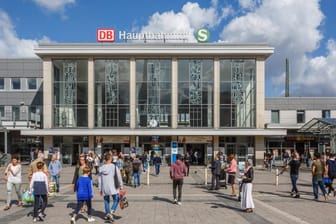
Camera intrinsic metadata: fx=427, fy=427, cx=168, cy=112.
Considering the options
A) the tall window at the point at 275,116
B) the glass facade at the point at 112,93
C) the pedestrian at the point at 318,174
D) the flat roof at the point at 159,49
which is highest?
the flat roof at the point at 159,49

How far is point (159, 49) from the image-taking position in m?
40.7

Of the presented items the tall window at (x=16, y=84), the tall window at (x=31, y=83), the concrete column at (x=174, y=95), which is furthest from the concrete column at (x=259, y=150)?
the tall window at (x=16, y=84)

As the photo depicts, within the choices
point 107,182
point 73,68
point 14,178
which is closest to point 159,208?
point 107,182

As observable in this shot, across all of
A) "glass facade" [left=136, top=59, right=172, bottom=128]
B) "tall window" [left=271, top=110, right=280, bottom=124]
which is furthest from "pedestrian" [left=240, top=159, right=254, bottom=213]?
"tall window" [left=271, top=110, right=280, bottom=124]

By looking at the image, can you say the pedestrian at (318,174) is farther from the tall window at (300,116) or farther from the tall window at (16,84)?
the tall window at (16,84)

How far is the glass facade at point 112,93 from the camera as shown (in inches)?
1615

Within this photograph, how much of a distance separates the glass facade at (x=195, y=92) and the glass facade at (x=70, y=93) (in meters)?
9.24

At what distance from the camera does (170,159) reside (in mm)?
41500

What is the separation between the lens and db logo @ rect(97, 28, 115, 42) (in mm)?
43031

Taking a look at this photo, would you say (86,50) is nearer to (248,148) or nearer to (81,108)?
(81,108)

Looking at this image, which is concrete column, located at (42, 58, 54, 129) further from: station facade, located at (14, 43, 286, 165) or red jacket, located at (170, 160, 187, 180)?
red jacket, located at (170, 160, 187, 180)

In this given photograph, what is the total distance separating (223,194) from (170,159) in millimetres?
24351

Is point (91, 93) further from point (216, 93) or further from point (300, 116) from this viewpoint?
point (300, 116)

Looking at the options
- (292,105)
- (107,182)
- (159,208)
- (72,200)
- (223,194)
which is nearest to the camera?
(107,182)
